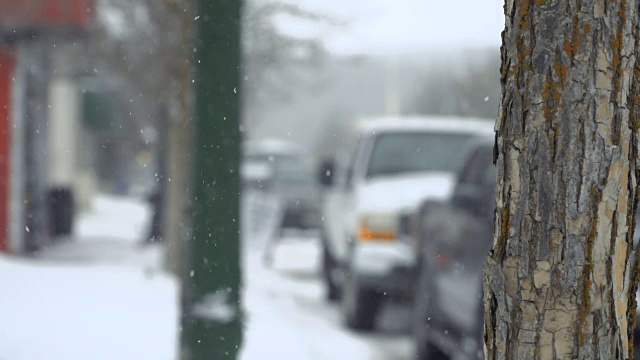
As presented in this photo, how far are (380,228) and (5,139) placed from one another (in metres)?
8.39

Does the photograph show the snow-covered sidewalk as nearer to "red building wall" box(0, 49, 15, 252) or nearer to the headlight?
the headlight

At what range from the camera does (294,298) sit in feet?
37.0

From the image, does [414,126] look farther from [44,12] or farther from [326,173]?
[44,12]

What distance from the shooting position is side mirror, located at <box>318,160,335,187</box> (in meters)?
10.8

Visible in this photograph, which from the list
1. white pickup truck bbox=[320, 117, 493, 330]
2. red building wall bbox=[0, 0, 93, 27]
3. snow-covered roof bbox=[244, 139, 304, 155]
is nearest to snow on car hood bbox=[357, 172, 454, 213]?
white pickup truck bbox=[320, 117, 493, 330]

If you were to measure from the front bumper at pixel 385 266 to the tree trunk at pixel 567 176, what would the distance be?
6.46 meters

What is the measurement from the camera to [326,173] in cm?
1090

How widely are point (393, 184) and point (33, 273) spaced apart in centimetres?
326

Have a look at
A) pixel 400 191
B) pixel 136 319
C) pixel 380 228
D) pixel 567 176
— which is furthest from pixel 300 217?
pixel 567 176

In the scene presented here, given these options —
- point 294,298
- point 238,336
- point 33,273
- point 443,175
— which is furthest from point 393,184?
point 238,336

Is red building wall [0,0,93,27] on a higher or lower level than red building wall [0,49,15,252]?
higher

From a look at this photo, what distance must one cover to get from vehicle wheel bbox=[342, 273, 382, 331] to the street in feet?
0.36

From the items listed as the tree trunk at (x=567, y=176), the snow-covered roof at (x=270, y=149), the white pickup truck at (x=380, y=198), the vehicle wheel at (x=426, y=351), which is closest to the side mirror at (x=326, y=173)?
the white pickup truck at (x=380, y=198)

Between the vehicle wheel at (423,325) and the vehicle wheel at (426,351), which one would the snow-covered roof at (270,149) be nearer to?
the vehicle wheel at (423,325)
